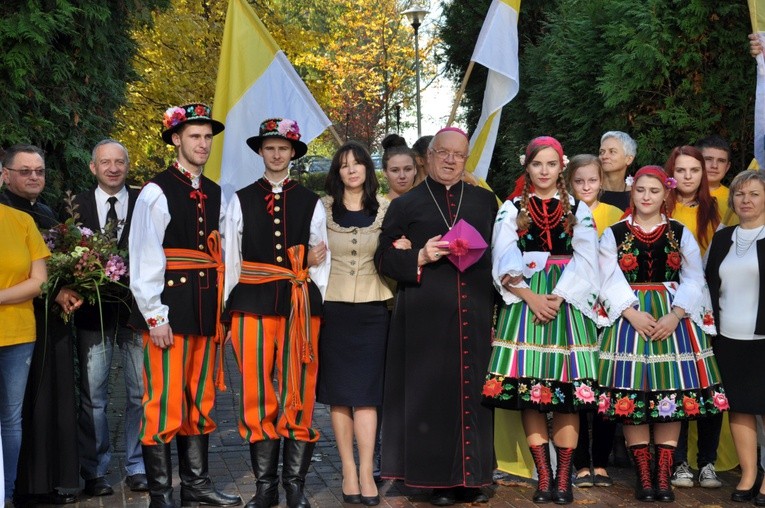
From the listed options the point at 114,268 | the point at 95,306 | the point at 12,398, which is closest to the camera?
the point at 12,398

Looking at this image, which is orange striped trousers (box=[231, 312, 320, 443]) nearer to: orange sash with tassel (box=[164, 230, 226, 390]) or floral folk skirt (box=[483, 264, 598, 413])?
orange sash with tassel (box=[164, 230, 226, 390])

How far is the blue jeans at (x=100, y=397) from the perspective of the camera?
5.79m

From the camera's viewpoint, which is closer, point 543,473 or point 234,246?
point 234,246

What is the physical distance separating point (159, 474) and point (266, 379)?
75cm

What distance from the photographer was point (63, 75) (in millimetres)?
7758

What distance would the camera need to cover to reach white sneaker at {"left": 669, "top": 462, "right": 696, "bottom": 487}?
5.99 metres

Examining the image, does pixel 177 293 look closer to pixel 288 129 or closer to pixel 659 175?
pixel 288 129

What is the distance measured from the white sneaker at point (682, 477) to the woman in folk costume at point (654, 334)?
0.31 metres

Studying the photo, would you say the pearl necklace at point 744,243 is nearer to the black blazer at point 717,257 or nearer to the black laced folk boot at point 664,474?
the black blazer at point 717,257

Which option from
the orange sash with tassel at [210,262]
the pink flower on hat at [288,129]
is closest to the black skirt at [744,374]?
the pink flower on hat at [288,129]

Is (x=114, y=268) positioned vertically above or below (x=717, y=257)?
below

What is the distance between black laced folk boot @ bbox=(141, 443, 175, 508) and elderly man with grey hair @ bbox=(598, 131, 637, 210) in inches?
129

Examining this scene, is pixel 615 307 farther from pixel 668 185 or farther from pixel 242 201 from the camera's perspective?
pixel 242 201

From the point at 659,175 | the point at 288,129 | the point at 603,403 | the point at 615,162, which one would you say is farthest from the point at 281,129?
the point at 615,162
